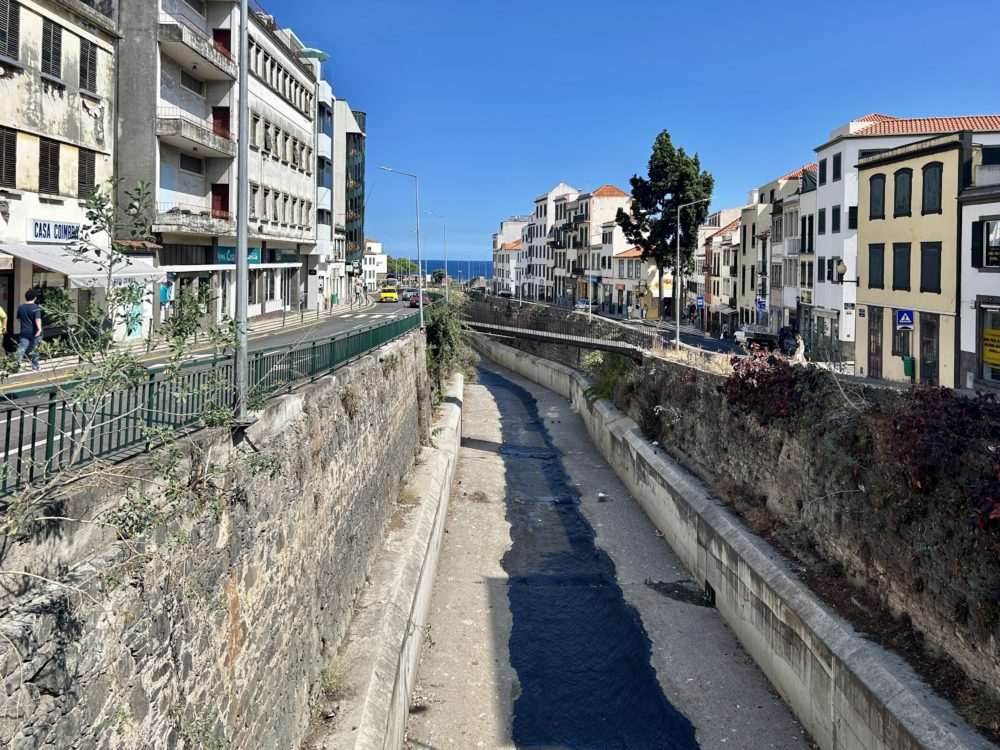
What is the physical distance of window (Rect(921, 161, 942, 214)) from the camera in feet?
105

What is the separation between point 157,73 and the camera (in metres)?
32.0

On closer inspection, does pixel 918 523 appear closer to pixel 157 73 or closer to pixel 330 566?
pixel 330 566

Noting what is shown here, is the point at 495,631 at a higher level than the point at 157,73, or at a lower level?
lower

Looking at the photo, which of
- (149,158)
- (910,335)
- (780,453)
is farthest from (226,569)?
(910,335)

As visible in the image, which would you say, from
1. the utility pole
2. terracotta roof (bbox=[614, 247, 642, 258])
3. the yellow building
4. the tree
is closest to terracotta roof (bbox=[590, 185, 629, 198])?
terracotta roof (bbox=[614, 247, 642, 258])

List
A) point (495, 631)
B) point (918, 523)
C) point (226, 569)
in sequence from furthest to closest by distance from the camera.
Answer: point (495, 631) < point (918, 523) < point (226, 569)

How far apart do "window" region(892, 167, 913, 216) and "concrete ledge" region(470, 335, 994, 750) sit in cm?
1547

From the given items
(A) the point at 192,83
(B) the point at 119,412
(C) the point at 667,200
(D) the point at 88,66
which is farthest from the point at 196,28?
(C) the point at 667,200

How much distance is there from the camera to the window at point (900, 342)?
3416 cm

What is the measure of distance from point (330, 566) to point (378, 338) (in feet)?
33.6

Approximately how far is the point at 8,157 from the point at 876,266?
3108 centimetres

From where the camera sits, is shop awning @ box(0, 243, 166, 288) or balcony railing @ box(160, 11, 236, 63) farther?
balcony railing @ box(160, 11, 236, 63)

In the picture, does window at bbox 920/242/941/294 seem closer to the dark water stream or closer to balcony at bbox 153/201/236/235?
the dark water stream

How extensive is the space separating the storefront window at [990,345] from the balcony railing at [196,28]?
29.5 m
